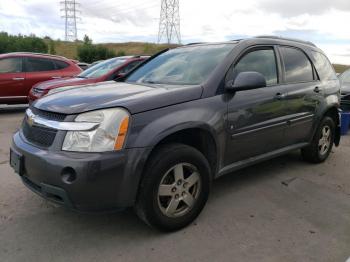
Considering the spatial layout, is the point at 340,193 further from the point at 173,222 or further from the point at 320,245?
the point at 173,222

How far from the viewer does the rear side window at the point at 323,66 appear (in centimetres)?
529

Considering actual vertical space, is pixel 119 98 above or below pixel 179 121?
above

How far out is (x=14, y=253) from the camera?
2.99 metres

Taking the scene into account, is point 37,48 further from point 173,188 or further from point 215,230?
point 215,230

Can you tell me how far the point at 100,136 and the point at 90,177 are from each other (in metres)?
0.32

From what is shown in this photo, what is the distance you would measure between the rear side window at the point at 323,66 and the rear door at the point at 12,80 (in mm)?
7374

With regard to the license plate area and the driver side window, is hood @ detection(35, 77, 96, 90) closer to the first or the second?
the driver side window

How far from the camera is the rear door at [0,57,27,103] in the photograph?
31.7ft

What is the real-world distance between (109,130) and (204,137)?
1.03 m

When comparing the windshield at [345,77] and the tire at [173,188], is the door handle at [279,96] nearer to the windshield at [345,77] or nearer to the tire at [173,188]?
the tire at [173,188]

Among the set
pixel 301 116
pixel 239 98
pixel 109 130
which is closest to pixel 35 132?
pixel 109 130

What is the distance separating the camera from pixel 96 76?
8.01m

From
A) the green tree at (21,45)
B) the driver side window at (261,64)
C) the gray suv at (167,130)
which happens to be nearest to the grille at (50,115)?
the gray suv at (167,130)

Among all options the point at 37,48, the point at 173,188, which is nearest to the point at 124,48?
the point at 37,48
